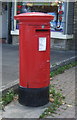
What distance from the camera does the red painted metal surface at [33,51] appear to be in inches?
204

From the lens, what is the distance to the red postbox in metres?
5.19

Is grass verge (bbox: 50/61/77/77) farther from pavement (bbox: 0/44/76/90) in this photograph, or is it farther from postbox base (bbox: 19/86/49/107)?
postbox base (bbox: 19/86/49/107)

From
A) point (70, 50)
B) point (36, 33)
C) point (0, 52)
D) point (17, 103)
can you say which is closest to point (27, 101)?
point (17, 103)

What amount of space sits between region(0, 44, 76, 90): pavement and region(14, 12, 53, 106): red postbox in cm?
69

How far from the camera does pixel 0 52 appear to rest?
1063 centimetres

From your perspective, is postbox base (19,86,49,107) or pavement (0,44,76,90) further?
pavement (0,44,76,90)

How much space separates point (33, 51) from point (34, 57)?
0.35 feet

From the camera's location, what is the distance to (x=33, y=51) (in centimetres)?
521

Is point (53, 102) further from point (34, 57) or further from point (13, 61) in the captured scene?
point (13, 61)

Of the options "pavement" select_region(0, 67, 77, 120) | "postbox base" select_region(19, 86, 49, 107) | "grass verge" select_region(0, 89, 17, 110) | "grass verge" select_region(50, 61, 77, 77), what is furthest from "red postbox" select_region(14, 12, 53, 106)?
"grass verge" select_region(50, 61, 77, 77)

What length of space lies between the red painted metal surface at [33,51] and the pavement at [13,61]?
30.1 inches

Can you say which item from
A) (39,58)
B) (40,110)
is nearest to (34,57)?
(39,58)

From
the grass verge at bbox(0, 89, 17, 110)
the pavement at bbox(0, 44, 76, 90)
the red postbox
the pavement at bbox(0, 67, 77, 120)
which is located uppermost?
the red postbox

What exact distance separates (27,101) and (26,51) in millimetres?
885
